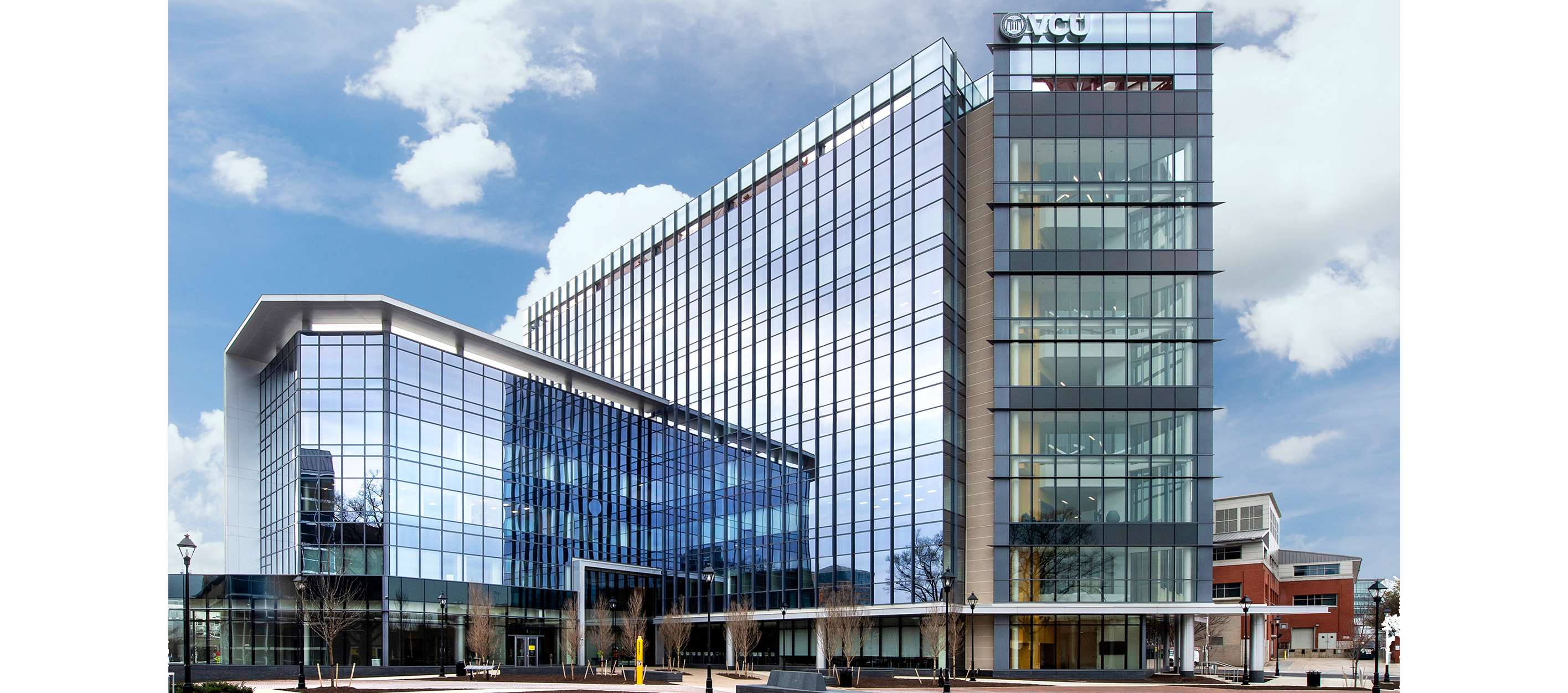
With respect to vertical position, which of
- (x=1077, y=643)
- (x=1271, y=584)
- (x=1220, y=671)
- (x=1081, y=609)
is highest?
(x=1081, y=609)

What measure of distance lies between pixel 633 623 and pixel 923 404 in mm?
25648

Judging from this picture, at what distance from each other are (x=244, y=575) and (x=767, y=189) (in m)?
37.1

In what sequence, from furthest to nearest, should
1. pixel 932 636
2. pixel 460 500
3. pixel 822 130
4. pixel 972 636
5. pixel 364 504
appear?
pixel 822 130
pixel 460 500
pixel 364 504
pixel 972 636
pixel 932 636

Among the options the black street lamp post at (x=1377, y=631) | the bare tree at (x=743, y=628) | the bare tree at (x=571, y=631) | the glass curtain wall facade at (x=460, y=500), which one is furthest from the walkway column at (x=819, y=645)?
the black street lamp post at (x=1377, y=631)

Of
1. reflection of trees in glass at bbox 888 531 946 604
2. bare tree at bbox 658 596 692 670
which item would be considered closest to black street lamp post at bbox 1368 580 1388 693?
reflection of trees in glass at bbox 888 531 946 604

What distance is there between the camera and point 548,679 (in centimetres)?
4641

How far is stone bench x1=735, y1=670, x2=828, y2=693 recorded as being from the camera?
28.8 metres

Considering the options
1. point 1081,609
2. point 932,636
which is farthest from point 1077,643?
point 932,636

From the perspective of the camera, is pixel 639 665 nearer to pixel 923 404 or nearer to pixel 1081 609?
pixel 923 404

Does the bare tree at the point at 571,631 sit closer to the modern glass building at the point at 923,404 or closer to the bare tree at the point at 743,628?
the modern glass building at the point at 923,404

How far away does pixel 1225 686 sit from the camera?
140ft

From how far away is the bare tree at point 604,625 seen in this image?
59.6 metres
